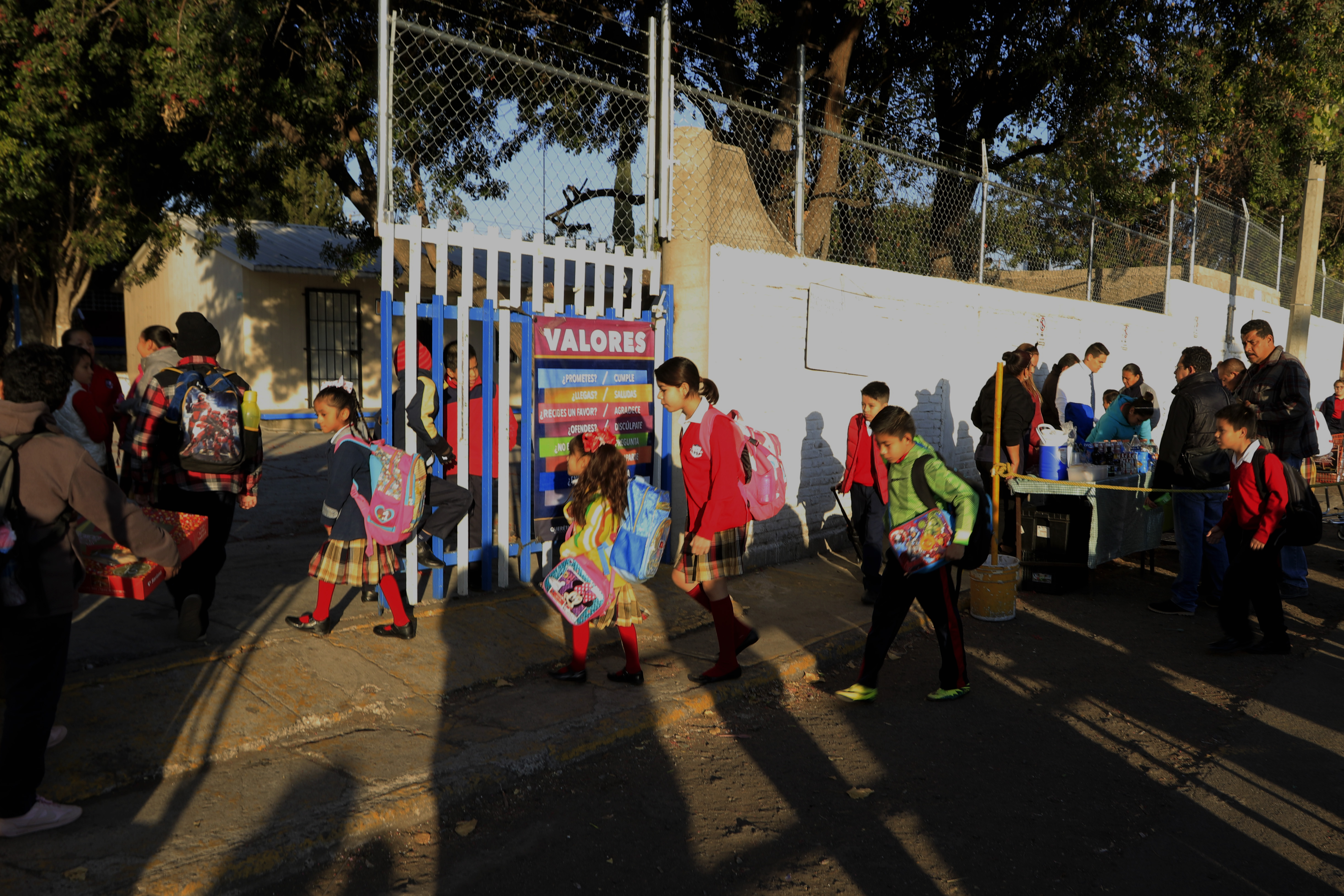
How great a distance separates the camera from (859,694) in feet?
17.5

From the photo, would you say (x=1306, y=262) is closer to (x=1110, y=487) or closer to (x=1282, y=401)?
(x=1282, y=401)

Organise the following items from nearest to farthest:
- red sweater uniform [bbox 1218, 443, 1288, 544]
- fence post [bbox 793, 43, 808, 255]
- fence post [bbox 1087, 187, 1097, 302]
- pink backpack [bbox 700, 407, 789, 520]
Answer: pink backpack [bbox 700, 407, 789, 520] < red sweater uniform [bbox 1218, 443, 1288, 544] < fence post [bbox 793, 43, 808, 255] < fence post [bbox 1087, 187, 1097, 302]

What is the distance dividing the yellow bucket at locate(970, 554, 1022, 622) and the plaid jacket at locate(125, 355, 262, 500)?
16.9 feet

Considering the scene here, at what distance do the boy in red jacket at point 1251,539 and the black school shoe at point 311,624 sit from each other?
5.88m

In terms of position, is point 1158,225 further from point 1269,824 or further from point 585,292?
point 1269,824

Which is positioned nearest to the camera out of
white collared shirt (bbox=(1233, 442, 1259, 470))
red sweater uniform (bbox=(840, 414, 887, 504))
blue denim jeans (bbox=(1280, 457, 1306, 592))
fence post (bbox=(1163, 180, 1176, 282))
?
white collared shirt (bbox=(1233, 442, 1259, 470))

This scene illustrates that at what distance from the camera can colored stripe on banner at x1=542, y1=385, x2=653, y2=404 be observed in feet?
21.3

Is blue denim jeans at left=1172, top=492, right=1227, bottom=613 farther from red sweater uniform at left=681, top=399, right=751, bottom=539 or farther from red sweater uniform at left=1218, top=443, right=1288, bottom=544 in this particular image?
red sweater uniform at left=681, top=399, right=751, bottom=539

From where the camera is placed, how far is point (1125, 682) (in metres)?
→ 5.86

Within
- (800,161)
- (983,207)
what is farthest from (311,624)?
(983,207)

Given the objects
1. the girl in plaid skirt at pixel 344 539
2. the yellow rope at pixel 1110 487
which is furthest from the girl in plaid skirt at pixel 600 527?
the yellow rope at pixel 1110 487

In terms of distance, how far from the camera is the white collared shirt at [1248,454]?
6512 millimetres

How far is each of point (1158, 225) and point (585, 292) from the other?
12453 millimetres

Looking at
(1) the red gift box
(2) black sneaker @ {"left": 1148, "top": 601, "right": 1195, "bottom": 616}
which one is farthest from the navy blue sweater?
(2) black sneaker @ {"left": 1148, "top": 601, "right": 1195, "bottom": 616}
